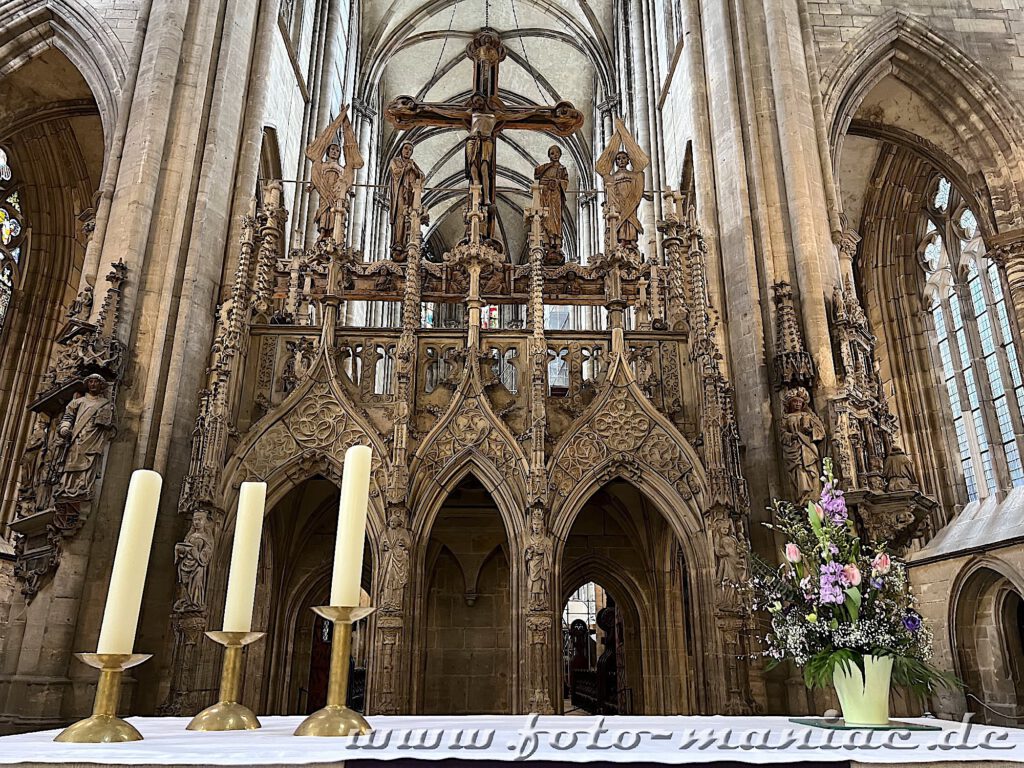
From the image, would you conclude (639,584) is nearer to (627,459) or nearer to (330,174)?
(627,459)

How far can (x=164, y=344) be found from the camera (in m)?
9.62

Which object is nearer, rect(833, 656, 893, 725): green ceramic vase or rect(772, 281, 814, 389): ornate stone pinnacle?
rect(833, 656, 893, 725): green ceramic vase

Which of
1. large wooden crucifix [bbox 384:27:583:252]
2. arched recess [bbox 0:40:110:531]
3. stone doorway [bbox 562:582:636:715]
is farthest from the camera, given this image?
arched recess [bbox 0:40:110:531]

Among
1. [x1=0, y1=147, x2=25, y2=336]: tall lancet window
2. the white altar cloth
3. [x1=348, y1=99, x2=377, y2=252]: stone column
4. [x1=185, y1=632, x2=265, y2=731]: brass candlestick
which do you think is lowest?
the white altar cloth

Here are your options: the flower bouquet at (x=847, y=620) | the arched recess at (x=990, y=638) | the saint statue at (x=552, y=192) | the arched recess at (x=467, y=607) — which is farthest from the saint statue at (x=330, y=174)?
the arched recess at (x=990, y=638)

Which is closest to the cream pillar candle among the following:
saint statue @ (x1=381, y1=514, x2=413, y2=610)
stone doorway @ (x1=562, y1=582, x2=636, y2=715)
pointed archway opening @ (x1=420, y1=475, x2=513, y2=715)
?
saint statue @ (x1=381, y1=514, x2=413, y2=610)

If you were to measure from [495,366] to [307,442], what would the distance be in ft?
11.8

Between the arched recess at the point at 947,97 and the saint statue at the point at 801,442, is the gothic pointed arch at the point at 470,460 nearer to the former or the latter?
the saint statue at the point at 801,442

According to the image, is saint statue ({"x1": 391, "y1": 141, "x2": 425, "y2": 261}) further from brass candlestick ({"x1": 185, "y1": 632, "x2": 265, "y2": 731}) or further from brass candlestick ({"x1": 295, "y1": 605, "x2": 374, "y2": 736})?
brass candlestick ({"x1": 295, "y1": 605, "x2": 374, "y2": 736})

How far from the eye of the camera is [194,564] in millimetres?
7957

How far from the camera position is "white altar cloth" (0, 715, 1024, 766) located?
2.34 metres

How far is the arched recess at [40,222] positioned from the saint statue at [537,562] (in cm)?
1047

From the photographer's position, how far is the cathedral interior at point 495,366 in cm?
857

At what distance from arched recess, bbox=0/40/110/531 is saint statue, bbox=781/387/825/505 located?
12504mm
